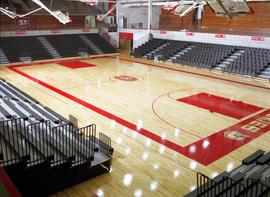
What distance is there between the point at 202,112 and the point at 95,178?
19.5ft

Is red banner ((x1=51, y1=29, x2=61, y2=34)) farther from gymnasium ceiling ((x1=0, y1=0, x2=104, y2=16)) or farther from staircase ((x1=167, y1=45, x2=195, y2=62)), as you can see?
staircase ((x1=167, y1=45, x2=195, y2=62))

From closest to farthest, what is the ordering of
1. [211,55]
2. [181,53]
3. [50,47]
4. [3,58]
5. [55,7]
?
1. [211,55]
2. [3,58]
3. [181,53]
4. [55,7]
5. [50,47]

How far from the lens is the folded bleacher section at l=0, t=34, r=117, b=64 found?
22188 mm

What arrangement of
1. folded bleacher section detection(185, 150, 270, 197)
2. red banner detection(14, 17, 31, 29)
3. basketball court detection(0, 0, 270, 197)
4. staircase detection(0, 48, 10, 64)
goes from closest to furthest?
folded bleacher section detection(185, 150, 270, 197) < basketball court detection(0, 0, 270, 197) < staircase detection(0, 48, 10, 64) < red banner detection(14, 17, 31, 29)

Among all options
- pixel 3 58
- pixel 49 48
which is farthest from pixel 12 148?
pixel 49 48

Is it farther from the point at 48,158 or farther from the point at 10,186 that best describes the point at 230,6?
the point at 10,186

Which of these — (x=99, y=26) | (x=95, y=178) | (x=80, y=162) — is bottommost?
(x=95, y=178)

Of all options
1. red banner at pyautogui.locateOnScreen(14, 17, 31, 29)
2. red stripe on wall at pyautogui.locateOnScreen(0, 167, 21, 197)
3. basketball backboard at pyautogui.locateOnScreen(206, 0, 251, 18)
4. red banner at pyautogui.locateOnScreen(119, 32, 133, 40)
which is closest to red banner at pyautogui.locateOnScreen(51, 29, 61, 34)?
red banner at pyautogui.locateOnScreen(14, 17, 31, 29)

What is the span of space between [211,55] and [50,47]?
13510 millimetres

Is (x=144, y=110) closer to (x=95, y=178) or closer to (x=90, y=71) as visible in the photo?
(x=95, y=178)

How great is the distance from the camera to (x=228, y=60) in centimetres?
1942

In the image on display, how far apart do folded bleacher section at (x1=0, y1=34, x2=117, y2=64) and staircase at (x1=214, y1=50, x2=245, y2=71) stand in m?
11.3

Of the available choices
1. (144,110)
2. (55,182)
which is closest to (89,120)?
(144,110)

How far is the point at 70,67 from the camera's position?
20.4m
